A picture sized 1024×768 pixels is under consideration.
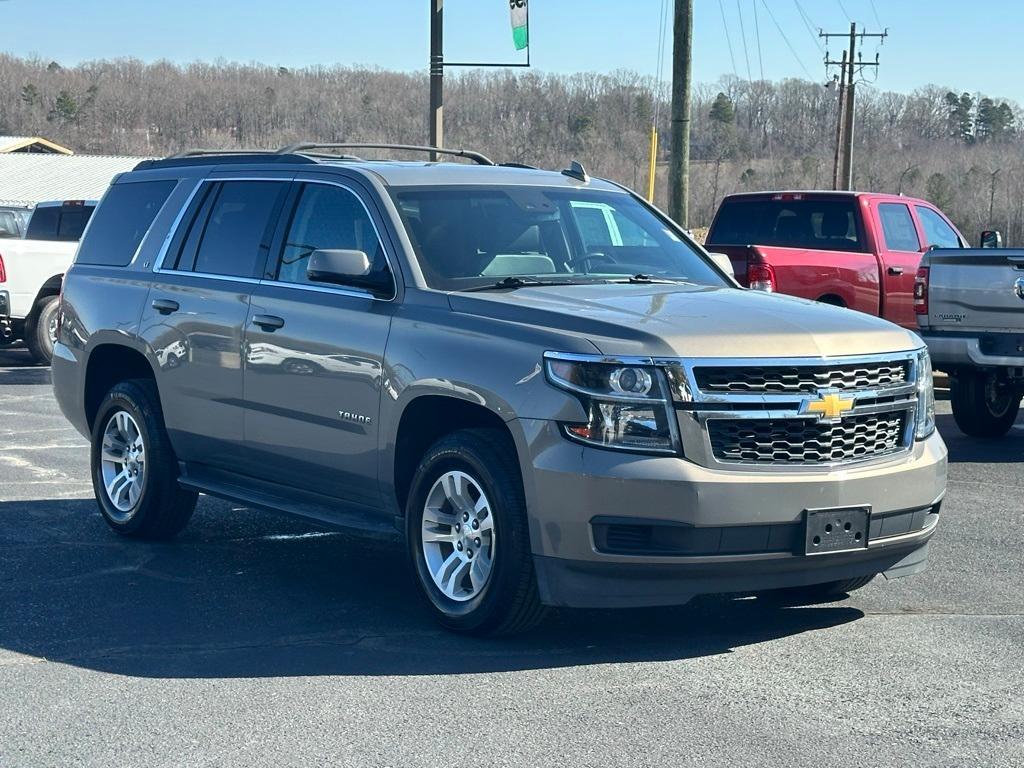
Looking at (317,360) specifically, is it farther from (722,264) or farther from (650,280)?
(722,264)

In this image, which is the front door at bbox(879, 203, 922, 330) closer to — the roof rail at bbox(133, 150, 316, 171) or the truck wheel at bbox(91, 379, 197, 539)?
the roof rail at bbox(133, 150, 316, 171)

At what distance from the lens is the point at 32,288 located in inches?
714

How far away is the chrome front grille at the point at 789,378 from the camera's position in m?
5.38

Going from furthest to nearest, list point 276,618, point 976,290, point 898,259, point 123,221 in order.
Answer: point 898,259 → point 976,290 → point 123,221 → point 276,618

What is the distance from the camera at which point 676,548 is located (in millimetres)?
5328

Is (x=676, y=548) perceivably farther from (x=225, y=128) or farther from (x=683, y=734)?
(x=225, y=128)

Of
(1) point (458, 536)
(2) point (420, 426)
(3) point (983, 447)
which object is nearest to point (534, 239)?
(2) point (420, 426)

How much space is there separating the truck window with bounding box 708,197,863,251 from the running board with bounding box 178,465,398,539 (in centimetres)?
901

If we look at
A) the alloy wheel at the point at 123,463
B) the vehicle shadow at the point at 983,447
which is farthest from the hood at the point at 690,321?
the vehicle shadow at the point at 983,447

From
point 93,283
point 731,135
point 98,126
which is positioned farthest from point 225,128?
point 93,283

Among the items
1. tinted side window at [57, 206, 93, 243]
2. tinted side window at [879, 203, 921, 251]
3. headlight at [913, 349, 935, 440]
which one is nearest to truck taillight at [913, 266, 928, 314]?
tinted side window at [879, 203, 921, 251]

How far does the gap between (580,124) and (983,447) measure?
373 feet

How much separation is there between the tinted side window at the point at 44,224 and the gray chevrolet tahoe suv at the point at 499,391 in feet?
40.1

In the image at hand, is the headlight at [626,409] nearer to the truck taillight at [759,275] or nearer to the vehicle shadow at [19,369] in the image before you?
the truck taillight at [759,275]
